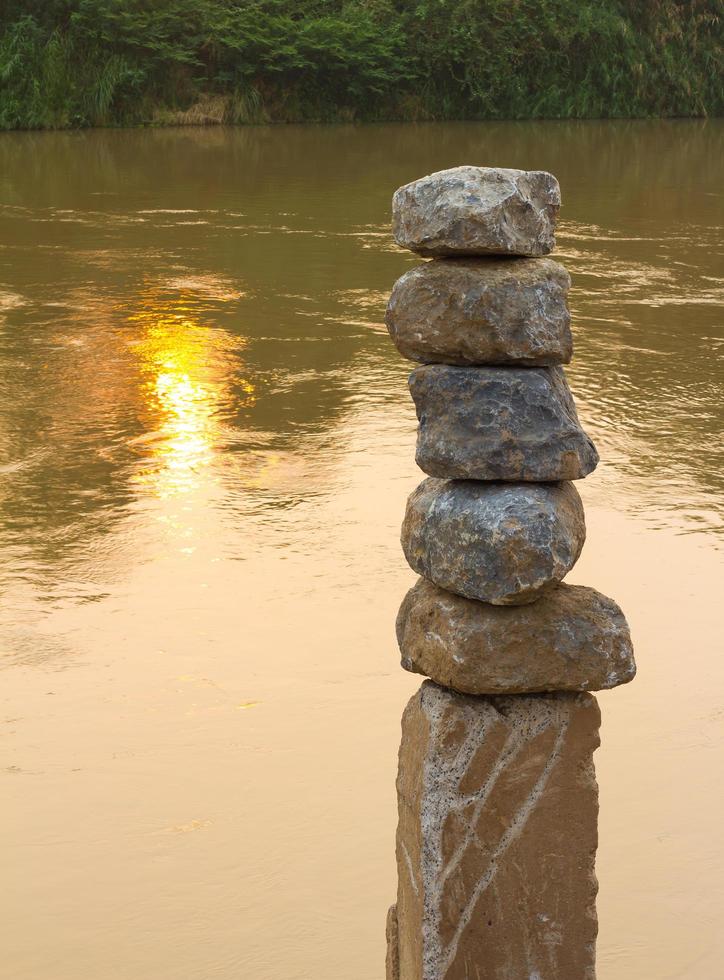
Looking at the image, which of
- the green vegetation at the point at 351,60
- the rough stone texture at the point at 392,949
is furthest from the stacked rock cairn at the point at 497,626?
the green vegetation at the point at 351,60

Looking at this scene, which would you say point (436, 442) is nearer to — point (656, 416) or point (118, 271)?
point (656, 416)

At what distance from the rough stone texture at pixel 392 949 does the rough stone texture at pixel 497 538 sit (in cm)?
112

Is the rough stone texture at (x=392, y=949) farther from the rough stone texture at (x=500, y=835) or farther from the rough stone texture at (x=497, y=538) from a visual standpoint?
the rough stone texture at (x=497, y=538)

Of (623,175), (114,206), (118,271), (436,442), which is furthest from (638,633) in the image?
(623,175)

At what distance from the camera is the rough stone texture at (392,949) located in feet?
14.7

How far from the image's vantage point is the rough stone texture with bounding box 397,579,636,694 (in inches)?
161

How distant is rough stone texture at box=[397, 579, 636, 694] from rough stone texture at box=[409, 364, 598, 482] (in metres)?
0.36

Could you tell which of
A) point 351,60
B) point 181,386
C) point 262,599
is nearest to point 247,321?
point 181,386

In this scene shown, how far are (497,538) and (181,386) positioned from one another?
7.51 meters

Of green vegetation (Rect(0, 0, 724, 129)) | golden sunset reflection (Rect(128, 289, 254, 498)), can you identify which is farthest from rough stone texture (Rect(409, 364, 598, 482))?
green vegetation (Rect(0, 0, 724, 129))

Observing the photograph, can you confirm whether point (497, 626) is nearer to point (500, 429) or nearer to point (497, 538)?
point (497, 538)

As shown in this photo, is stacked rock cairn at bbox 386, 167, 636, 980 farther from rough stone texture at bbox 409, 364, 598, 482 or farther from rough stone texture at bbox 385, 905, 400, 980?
rough stone texture at bbox 385, 905, 400, 980

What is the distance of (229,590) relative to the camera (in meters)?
7.55

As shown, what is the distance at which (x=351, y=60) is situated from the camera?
30641 millimetres
